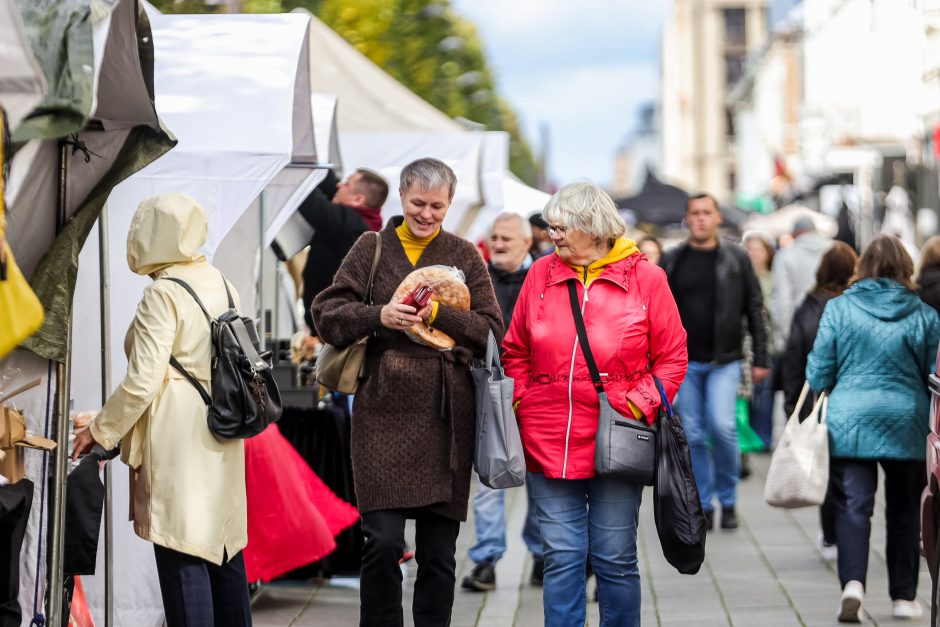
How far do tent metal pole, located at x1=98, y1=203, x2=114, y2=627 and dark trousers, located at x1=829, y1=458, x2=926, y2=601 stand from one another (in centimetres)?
328

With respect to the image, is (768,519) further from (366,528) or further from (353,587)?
(366,528)

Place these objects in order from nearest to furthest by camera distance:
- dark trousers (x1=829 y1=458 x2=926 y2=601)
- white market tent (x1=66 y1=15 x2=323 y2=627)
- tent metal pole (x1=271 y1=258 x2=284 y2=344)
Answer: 1. white market tent (x1=66 y1=15 x2=323 y2=627)
2. dark trousers (x1=829 y1=458 x2=926 y2=601)
3. tent metal pole (x1=271 y1=258 x2=284 y2=344)

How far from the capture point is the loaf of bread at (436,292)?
5637 millimetres

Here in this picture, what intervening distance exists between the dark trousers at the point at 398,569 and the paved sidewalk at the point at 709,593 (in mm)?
1470

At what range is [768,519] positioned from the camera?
1057 centimetres

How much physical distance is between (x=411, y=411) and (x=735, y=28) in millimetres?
118156

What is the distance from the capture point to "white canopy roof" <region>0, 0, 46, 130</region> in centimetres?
384

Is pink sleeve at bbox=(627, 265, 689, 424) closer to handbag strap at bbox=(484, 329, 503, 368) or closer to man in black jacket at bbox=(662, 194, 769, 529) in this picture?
handbag strap at bbox=(484, 329, 503, 368)

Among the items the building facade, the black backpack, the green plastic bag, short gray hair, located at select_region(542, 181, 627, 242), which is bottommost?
the green plastic bag

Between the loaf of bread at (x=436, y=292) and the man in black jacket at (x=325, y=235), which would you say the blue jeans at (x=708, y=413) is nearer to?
the man in black jacket at (x=325, y=235)

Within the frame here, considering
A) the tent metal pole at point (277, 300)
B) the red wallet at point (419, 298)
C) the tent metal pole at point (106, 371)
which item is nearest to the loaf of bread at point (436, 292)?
the red wallet at point (419, 298)

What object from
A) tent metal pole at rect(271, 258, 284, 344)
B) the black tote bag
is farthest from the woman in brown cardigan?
tent metal pole at rect(271, 258, 284, 344)

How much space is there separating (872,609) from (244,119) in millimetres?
3710

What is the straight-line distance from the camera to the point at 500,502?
26.6 ft
